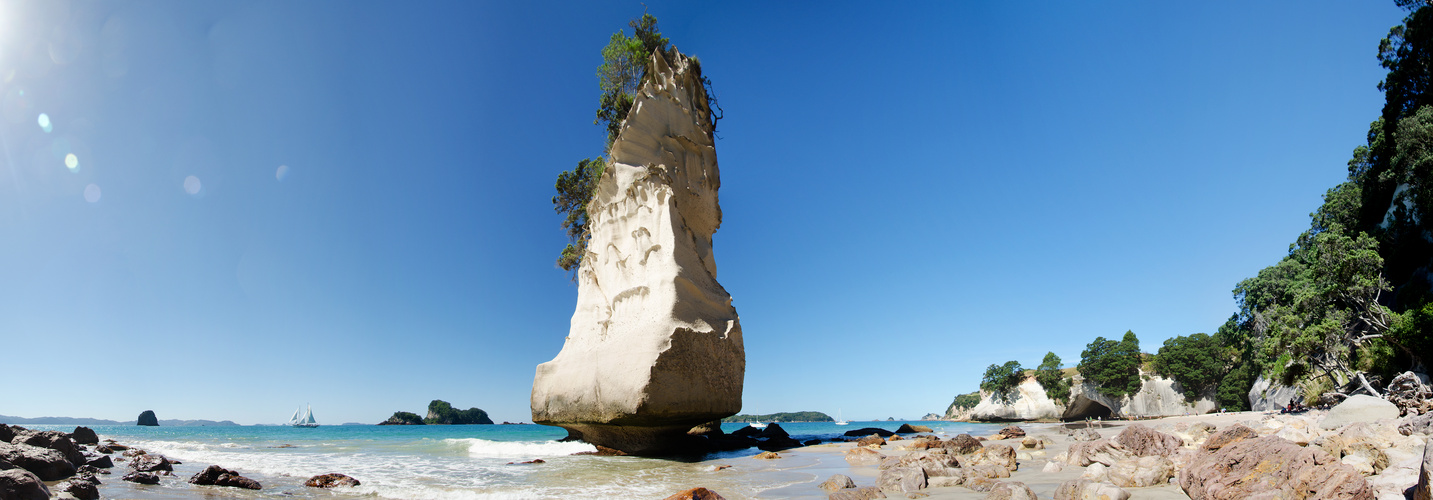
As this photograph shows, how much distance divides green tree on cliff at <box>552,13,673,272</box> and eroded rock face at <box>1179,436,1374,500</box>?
680 inches

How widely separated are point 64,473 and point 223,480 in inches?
95.7

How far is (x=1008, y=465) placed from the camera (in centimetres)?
797

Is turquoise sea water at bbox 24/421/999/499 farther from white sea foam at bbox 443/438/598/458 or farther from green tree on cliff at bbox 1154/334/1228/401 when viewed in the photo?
green tree on cliff at bbox 1154/334/1228/401

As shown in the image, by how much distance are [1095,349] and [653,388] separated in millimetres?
53584

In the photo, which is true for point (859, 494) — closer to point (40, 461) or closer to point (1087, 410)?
point (40, 461)

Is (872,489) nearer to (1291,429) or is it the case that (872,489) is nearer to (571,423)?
(1291,429)

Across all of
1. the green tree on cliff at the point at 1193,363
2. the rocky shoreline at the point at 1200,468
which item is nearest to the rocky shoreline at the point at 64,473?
the rocky shoreline at the point at 1200,468

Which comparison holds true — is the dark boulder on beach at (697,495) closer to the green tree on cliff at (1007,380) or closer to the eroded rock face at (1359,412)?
the eroded rock face at (1359,412)

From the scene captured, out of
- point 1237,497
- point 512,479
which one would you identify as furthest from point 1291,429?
point 512,479

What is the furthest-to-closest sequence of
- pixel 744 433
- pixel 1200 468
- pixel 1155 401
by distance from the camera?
1. pixel 1155 401
2. pixel 744 433
3. pixel 1200 468

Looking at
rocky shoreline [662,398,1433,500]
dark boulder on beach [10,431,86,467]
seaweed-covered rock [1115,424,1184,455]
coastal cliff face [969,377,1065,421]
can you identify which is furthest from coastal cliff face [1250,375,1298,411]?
dark boulder on beach [10,431,86,467]

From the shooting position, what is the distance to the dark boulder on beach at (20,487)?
203 inches

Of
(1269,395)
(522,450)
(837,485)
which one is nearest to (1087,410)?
(1269,395)

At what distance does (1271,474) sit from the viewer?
4121 mm
